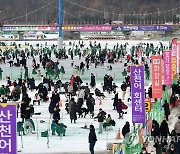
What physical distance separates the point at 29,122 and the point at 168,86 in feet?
18.1

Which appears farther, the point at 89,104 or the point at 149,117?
the point at 89,104

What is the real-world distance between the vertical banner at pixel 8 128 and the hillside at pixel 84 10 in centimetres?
9382

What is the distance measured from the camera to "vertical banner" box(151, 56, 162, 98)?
17.4m

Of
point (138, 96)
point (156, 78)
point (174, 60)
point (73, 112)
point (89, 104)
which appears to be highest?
point (174, 60)

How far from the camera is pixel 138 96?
47.5 feet

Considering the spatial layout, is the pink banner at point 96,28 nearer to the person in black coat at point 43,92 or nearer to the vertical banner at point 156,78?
the person in black coat at point 43,92

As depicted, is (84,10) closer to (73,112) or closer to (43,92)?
(43,92)

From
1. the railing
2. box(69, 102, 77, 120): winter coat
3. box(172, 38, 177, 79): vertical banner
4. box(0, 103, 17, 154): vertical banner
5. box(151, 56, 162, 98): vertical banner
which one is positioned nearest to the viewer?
box(0, 103, 17, 154): vertical banner

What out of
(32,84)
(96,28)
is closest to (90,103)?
(32,84)

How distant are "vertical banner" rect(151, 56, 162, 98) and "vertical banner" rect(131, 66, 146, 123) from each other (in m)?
2.68

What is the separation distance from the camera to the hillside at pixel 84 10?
346ft

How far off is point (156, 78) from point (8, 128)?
366 inches

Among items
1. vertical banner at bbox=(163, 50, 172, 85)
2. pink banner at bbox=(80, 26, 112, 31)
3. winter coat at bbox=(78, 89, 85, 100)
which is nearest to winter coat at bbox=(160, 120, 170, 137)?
winter coat at bbox=(78, 89, 85, 100)

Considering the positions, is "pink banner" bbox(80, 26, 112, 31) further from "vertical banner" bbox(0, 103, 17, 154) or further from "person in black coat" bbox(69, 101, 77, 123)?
"vertical banner" bbox(0, 103, 17, 154)
